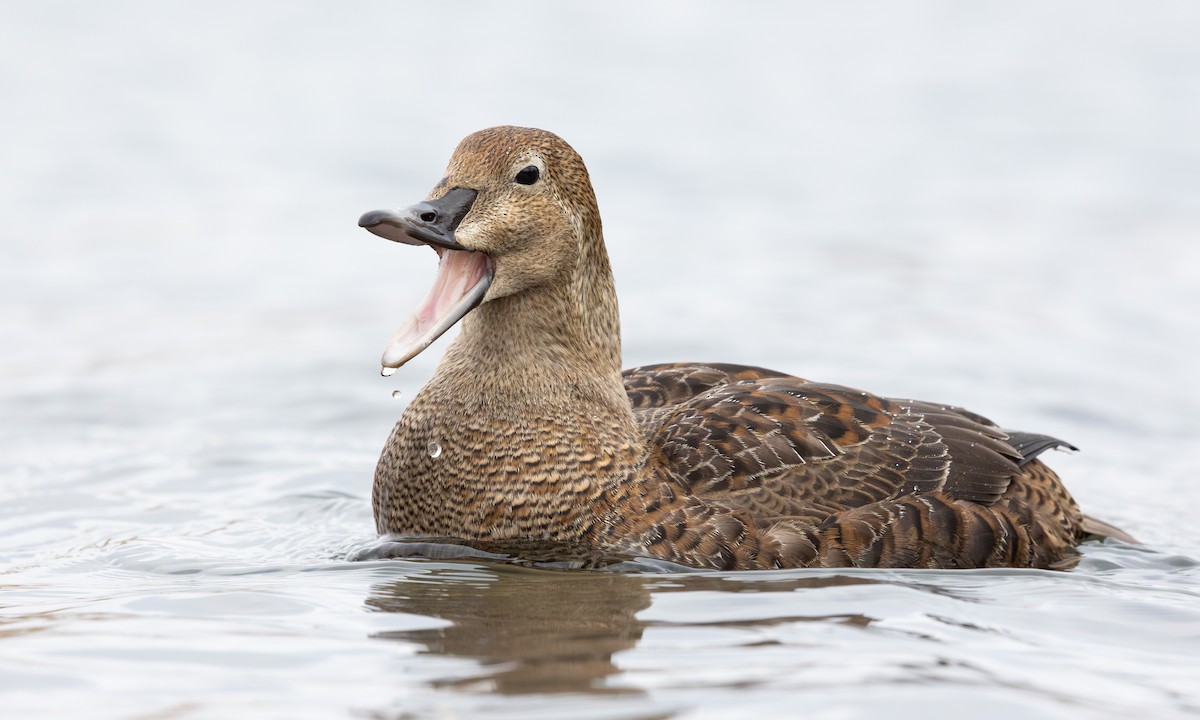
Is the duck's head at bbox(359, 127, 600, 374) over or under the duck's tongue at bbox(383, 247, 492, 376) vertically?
over

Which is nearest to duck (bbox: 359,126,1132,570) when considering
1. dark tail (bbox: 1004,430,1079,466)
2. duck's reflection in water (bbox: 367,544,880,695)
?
dark tail (bbox: 1004,430,1079,466)

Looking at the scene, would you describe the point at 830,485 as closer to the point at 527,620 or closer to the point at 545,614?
the point at 545,614

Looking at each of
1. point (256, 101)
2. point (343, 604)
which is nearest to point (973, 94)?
point (256, 101)

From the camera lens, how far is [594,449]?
779 cm

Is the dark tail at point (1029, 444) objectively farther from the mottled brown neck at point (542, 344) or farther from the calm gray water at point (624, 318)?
the mottled brown neck at point (542, 344)

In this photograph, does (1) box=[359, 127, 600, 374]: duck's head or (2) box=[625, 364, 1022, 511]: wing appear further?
(2) box=[625, 364, 1022, 511]: wing

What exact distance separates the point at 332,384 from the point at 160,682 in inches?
272

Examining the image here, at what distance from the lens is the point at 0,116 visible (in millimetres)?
17406

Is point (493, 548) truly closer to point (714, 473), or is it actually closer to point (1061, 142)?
point (714, 473)

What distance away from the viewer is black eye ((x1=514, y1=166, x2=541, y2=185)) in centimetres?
767

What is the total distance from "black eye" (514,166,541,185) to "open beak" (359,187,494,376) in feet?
0.86

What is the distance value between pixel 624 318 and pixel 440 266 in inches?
257

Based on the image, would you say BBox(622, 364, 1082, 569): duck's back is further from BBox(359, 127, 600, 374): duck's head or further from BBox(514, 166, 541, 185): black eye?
BBox(514, 166, 541, 185): black eye

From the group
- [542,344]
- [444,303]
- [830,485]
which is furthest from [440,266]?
[830,485]
